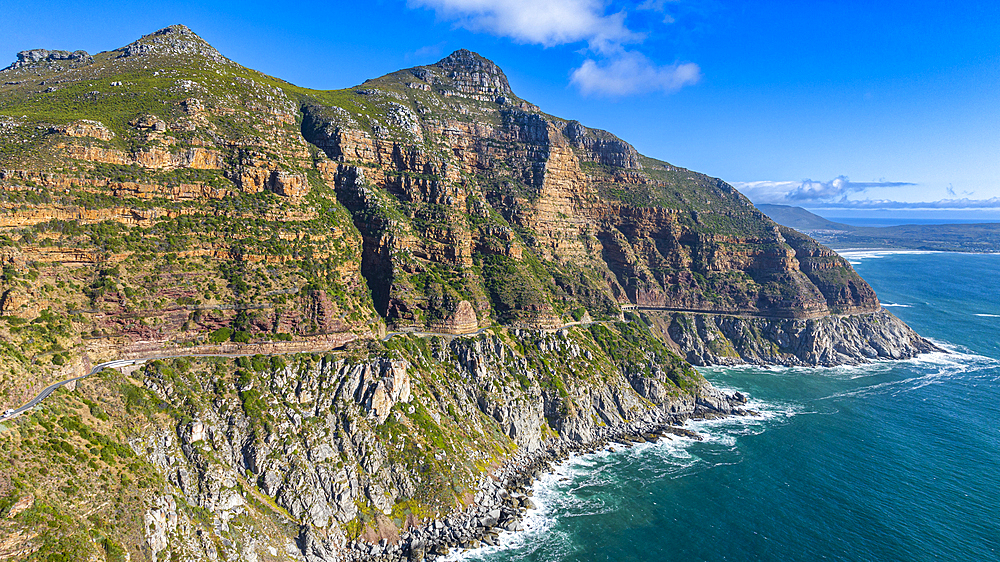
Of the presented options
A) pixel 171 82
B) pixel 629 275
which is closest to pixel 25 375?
pixel 171 82

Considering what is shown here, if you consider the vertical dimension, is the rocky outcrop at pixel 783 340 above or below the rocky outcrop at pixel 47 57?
below

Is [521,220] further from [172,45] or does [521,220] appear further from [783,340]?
[172,45]

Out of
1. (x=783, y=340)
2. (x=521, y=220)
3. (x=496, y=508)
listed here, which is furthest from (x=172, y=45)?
(x=783, y=340)

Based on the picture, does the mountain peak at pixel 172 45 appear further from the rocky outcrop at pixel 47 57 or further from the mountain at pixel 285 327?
the rocky outcrop at pixel 47 57

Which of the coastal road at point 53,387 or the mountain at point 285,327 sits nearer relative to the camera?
the coastal road at point 53,387

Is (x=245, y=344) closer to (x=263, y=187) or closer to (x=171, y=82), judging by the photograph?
(x=263, y=187)

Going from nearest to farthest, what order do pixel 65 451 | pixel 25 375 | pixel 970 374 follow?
pixel 65 451 < pixel 25 375 < pixel 970 374

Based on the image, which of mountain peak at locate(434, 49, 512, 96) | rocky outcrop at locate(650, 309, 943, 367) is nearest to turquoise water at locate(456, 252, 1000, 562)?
rocky outcrop at locate(650, 309, 943, 367)

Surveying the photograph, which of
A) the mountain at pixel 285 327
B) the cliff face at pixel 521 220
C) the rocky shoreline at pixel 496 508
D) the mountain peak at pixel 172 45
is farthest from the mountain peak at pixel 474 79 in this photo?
the rocky shoreline at pixel 496 508
